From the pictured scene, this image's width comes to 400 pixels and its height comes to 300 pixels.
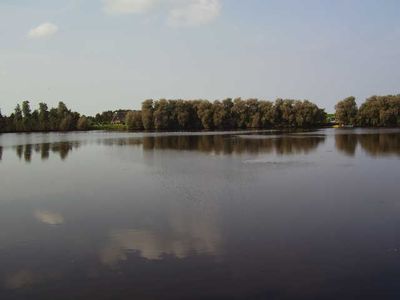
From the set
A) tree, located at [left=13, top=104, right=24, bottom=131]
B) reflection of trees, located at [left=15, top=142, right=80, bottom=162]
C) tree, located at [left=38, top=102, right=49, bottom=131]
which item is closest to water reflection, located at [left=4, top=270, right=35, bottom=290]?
reflection of trees, located at [left=15, top=142, right=80, bottom=162]

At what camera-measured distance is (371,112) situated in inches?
4161

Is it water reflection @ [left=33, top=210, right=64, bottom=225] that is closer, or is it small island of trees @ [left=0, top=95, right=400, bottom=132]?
water reflection @ [left=33, top=210, right=64, bottom=225]

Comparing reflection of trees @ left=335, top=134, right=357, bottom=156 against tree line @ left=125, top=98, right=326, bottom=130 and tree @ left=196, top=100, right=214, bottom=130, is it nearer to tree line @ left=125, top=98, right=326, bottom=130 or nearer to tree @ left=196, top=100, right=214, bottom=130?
tree line @ left=125, top=98, right=326, bottom=130

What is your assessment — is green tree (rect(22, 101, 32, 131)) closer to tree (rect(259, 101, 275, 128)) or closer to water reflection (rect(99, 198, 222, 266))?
tree (rect(259, 101, 275, 128))

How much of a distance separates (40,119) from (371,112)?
3360 inches

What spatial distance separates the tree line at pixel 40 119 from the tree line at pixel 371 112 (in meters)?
72.4

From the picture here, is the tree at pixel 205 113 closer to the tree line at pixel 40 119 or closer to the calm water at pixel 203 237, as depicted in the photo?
the tree line at pixel 40 119

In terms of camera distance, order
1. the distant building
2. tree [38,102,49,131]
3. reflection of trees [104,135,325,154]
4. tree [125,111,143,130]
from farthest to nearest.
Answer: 1. the distant building
2. tree [38,102,49,131]
3. tree [125,111,143,130]
4. reflection of trees [104,135,325,154]

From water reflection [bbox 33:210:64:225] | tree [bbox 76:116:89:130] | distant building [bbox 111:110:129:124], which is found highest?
distant building [bbox 111:110:129:124]

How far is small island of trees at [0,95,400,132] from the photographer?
10656 cm

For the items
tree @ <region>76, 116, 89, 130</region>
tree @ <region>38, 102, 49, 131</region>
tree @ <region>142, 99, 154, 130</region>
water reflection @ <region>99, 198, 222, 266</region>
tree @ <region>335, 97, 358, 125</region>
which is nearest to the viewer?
water reflection @ <region>99, 198, 222, 266</region>

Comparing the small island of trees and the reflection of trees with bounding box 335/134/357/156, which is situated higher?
the small island of trees

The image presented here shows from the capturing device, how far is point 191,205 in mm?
15516

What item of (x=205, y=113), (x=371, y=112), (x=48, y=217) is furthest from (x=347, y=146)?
(x=205, y=113)
